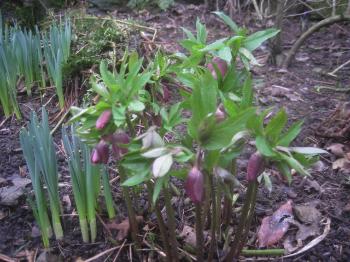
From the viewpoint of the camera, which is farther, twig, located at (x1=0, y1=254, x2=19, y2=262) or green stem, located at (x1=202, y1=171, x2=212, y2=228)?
twig, located at (x1=0, y1=254, x2=19, y2=262)

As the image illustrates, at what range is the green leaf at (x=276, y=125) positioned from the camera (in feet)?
2.41

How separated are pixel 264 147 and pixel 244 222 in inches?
11.2

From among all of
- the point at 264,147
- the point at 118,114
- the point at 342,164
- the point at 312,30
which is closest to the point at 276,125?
the point at 264,147

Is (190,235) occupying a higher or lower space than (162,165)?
lower

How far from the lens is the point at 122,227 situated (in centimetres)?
122

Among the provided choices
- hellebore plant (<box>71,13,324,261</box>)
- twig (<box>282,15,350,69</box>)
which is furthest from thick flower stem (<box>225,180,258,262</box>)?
twig (<box>282,15,350,69</box>)

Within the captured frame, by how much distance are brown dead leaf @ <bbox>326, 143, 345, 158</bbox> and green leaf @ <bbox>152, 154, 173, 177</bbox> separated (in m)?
1.15

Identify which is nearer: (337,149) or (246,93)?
(246,93)

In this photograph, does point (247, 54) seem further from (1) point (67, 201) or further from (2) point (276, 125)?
(1) point (67, 201)

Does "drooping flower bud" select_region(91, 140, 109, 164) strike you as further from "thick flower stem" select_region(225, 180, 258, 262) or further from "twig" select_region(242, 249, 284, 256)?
"twig" select_region(242, 249, 284, 256)

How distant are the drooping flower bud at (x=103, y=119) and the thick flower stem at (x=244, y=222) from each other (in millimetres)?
316

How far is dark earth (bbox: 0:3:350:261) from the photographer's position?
3.96ft

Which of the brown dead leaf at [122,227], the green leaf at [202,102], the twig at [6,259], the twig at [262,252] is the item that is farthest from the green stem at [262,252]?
the twig at [6,259]

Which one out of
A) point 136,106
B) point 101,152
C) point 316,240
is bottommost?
Answer: point 316,240
